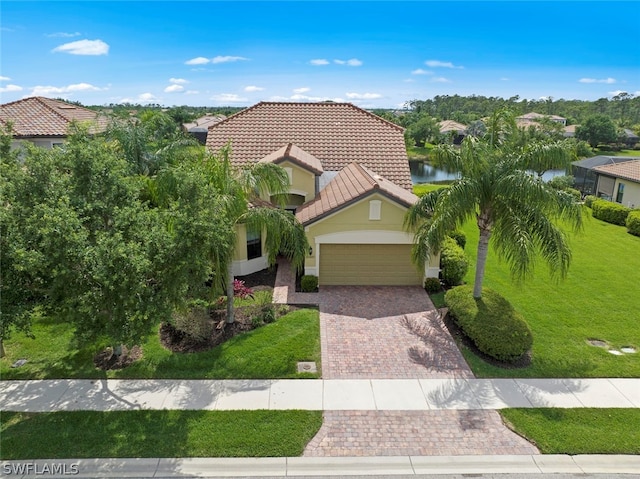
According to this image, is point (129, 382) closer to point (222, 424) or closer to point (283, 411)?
point (222, 424)

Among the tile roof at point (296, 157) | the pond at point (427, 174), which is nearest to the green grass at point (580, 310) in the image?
the tile roof at point (296, 157)

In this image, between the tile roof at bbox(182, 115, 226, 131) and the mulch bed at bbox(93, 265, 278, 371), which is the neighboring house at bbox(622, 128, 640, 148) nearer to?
the tile roof at bbox(182, 115, 226, 131)

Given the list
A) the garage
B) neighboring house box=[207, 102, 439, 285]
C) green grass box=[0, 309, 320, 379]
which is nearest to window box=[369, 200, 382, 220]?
neighboring house box=[207, 102, 439, 285]

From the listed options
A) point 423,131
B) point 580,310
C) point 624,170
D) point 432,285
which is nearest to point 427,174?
point 423,131

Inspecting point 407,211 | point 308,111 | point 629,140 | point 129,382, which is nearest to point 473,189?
point 407,211

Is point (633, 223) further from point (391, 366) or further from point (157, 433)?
point (157, 433)

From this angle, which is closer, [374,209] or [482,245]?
[482,245]
